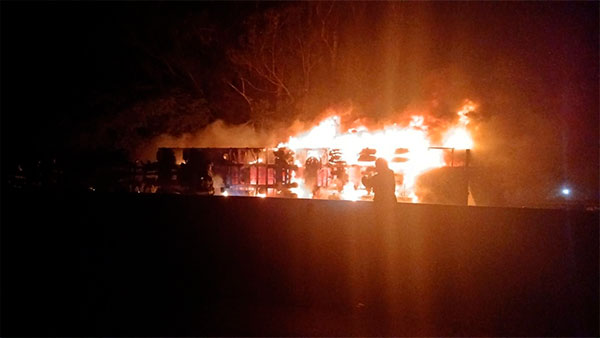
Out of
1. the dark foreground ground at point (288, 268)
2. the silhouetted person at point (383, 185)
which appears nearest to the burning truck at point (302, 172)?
the silhouetted person at point (383, 185)

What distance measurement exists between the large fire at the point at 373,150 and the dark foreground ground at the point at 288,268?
272 inches

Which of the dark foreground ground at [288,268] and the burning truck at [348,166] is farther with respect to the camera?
the burning truck at [348,166]

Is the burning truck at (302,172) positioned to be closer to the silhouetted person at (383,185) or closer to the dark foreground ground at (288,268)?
the silhouetted person at (383,185)

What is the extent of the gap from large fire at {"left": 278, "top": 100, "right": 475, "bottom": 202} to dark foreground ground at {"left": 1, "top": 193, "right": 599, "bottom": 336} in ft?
22.7

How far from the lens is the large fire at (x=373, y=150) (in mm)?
13102

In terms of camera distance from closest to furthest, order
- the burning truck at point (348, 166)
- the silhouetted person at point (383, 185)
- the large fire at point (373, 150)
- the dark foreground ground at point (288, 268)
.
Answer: the dark foreground ground at point (288, 268), the silhouetted person at point (383, 185), the burning truck at point (348, 166), the large fire at point (373, 150)

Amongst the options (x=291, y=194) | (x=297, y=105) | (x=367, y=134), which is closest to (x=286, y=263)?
(x=291, y=194)

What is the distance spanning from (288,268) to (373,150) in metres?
7.84

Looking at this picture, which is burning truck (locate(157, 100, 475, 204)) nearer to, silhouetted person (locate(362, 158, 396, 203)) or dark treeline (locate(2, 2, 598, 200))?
dark treeline (locate(2, 2, 598, 200))

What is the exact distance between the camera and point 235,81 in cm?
1855

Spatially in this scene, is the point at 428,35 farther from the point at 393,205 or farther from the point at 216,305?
the point at 216,305

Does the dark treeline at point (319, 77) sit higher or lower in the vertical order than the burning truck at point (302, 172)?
higher

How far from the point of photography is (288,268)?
5.82 meters

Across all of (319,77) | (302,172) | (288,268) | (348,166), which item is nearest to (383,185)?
(288,268)
